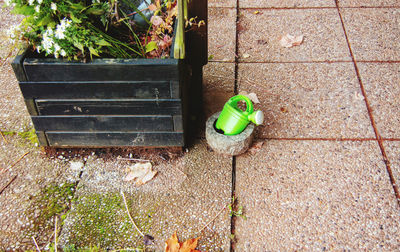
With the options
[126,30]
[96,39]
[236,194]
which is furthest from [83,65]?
[236,194]

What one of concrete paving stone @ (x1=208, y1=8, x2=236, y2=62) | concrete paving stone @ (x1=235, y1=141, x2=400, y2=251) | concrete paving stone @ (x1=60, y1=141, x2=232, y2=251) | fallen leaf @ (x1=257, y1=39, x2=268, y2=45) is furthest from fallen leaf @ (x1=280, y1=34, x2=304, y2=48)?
concrete paving stone @ (x1=60, y1=141, x2=232, y2=251)

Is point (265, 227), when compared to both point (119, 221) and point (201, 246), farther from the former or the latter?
point (119, 221)

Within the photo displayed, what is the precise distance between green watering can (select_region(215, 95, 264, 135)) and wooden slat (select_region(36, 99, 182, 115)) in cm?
32

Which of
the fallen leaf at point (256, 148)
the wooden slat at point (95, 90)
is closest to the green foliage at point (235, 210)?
the fallen leaf at point (256, 148)

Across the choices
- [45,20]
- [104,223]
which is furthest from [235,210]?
[45,20]

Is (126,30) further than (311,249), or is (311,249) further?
(126,30)

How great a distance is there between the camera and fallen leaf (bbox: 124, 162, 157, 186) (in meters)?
2.45

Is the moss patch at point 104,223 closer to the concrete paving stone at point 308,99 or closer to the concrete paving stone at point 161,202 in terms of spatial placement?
the concrete paving stone at point 161,202

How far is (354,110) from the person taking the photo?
285cm

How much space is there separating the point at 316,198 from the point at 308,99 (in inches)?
36.9

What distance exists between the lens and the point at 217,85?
3107mm

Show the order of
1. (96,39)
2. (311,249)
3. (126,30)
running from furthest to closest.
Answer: (126,30)
(96,39)
(311,249)

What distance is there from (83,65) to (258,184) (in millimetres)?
1287

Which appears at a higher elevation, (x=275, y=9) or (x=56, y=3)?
(x=56, y=3)
